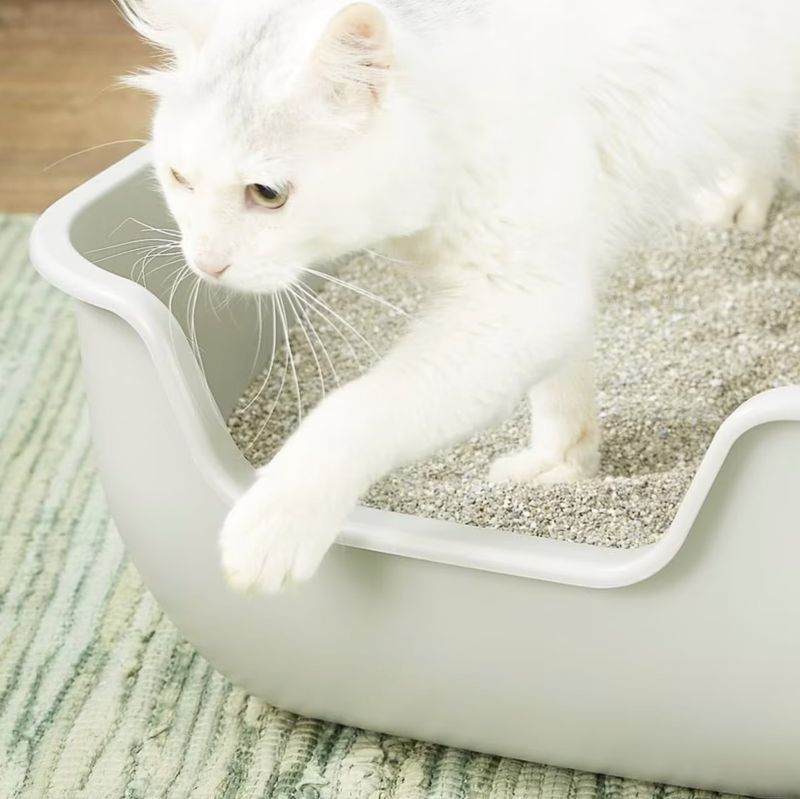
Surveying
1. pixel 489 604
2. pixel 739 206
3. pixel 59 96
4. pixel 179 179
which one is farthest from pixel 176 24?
pixel 59 96

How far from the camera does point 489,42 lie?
922mm

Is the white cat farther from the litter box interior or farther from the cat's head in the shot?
the litter box interior

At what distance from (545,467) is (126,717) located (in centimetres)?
45

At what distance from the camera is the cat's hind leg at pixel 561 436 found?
3.86ft

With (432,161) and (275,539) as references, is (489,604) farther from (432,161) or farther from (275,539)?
(432,161)

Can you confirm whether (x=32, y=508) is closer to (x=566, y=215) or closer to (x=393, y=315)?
(x=393, y=315)

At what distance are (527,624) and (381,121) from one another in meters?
0.37

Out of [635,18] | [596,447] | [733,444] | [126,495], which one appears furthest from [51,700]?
[635,18]

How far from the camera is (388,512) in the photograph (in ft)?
3.02

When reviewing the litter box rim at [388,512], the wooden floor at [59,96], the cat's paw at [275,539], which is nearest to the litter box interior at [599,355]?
the litter box rim at [388,512]

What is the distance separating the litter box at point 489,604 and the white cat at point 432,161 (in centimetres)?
8

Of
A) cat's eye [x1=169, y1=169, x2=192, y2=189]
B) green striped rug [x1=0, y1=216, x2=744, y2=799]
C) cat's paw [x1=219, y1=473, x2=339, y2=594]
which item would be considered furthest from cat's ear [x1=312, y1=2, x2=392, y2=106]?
green striped rug [x1=0, y1=216, x2=744, y2=799]

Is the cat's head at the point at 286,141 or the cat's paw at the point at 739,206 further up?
the cat's head at the point at 286,141

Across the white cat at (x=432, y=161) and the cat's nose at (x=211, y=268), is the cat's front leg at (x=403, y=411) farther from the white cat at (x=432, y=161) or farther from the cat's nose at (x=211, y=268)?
the cat's nose at (x=211, y=268)
